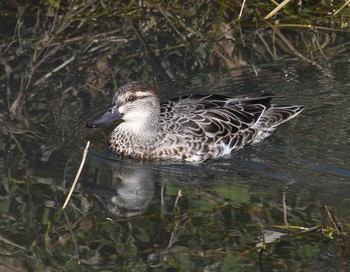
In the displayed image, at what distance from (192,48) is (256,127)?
1.70 m

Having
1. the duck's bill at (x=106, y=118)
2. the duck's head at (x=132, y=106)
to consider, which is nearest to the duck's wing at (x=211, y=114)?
the duck's head at (x=132, y=106)

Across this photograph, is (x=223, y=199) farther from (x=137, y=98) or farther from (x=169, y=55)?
(x=169, y=55)

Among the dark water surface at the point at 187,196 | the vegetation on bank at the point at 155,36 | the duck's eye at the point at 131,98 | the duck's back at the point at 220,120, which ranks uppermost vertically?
the vegetation on bank at the point at 155,36

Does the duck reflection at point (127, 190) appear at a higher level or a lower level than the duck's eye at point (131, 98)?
lower

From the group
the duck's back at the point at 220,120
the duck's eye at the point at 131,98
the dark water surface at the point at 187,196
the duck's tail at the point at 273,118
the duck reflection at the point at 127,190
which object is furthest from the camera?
the duck's tail at the point at 273,118

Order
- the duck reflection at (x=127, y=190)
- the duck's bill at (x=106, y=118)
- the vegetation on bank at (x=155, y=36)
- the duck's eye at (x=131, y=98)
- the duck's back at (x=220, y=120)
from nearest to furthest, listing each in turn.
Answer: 1. the duck reflection at (x=127, y=190)
2. the duck's bill at (x=106, y=118)
3. the duck's eye at (x=131, y=98)
4. the duck's back at (x=220, y=120)
5. the vegetation on bank at (x=155, y=36)

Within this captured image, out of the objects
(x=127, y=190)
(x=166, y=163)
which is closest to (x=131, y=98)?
(x=166, y=163)

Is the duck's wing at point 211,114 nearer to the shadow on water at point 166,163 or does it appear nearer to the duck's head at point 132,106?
the duck's head at point 132,106

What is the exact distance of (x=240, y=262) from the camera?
7125mm

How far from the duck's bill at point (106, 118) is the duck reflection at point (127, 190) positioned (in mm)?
374

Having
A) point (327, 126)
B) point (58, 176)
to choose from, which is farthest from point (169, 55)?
point (58, 176)

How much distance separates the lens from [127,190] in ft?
28.0

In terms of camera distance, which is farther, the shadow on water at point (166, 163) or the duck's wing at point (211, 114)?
the duck's wing at point (211, 114)

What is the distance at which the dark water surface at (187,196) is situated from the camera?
7.23 metres
